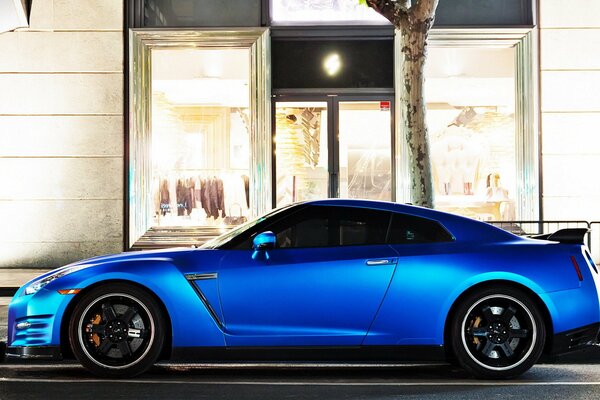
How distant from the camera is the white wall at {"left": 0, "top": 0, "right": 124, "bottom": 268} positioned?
17547 millimetres

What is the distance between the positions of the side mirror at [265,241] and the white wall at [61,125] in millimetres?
10960

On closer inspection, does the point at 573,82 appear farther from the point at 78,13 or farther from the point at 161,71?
the point at 78,13

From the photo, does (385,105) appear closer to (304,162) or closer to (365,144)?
(365,144)

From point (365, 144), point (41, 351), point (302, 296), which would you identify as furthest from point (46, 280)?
point (365, 144)

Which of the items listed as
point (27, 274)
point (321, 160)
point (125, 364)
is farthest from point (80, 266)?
point (321, 160)

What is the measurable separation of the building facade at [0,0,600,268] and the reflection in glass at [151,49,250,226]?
0.12 ft

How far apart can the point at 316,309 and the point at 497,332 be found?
130cm

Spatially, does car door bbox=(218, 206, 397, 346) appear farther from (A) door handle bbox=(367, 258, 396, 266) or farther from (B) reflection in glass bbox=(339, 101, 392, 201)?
(B) reflection in glass bbox=(339, 101, 392, 201)

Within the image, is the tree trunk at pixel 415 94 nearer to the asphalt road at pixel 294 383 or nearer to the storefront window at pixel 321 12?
the storefront window at pixel 321 12

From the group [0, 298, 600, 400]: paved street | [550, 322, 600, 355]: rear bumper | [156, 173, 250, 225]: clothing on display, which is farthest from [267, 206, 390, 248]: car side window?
[156, 173, 250, 225]: clothing on display

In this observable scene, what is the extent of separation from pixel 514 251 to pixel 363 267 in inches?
43.4

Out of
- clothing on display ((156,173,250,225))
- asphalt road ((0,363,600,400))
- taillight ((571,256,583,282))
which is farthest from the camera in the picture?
clothing on display ((156,173,250,225))

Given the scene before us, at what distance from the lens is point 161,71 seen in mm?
17719

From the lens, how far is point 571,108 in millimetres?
17406
